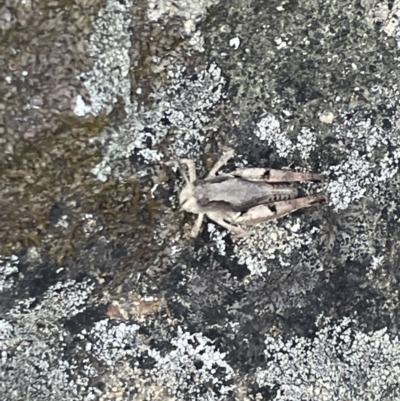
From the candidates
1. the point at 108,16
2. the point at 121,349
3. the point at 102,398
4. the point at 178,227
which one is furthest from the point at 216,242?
the point at 108,16

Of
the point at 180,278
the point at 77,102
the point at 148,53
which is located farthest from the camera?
the point at 180,278

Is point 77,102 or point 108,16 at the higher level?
point 108,16

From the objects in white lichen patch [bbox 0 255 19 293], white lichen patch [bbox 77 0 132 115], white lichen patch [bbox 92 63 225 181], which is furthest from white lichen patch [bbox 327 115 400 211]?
white lichen patch [bbox 0 255 19 293]

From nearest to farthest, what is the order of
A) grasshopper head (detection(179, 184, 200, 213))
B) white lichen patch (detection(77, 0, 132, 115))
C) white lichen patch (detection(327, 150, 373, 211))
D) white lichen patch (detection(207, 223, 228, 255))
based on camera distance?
white lichen patch (detection(77, 0, 132, 115)) → grasshopper head (detection(179, 184, 200, 213)) → white lichen patch (detection(207, 223, 228, 255)) → white lichen patch (detection(327, 150, 373, 211))

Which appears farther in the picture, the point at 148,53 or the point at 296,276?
the point at 296,276

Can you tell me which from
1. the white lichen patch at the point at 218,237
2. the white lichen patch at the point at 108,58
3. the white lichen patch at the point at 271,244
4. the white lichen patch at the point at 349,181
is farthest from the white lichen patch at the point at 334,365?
the white lichen patch at the point at 108,58

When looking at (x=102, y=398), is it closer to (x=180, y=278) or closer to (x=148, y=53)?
(x=180, y=278)

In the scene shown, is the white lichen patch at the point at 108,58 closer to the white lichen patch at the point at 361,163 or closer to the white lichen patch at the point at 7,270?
the white lichen patch at the point at 7,270

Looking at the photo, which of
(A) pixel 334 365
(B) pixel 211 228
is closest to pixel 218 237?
(B) pixel 211 228

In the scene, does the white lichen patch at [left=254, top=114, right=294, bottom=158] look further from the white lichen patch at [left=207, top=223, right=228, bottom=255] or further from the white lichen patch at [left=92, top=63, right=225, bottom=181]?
the white lichen patch at [left=207, top=223, right=228, bottom=255]
